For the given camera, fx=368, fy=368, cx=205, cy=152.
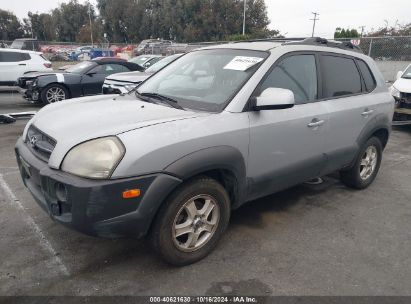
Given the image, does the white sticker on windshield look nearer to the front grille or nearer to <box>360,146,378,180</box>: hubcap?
the front grille

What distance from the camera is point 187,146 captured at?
8.59 ft

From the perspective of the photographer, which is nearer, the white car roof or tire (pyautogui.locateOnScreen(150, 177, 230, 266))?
tire (pyautogui.locateOnScreen(150, 177, 230, 266))

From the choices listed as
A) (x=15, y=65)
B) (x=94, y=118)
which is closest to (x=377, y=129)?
(x=94, y=118)

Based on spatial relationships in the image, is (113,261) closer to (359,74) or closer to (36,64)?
(359,74)

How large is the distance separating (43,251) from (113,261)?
0.64m

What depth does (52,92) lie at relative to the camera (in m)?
10.5

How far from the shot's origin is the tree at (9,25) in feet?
238

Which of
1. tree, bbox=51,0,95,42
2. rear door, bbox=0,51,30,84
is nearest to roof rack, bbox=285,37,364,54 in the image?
rear door, bbox=0,51,30,84

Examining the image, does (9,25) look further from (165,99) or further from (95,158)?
(95,158)

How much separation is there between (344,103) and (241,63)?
1360 mm

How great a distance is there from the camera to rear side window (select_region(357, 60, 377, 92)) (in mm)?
4367

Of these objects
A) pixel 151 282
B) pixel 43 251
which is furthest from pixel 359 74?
pixel 43 251

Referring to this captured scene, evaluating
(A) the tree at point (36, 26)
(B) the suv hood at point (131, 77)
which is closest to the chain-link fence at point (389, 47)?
(B) the suv hood at point (131, 77)

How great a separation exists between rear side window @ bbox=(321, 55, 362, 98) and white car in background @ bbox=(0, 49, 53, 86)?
11.1 m
